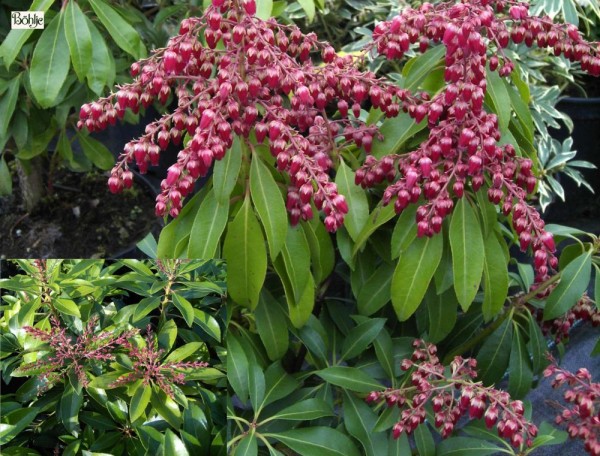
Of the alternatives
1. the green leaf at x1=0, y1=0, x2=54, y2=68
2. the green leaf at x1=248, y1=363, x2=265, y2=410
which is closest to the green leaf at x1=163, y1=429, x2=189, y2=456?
the green leaf at x1=248, y1=363, x2=265, y2=410

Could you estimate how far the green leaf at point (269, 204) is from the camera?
1.21m

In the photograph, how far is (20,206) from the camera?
9.04ft

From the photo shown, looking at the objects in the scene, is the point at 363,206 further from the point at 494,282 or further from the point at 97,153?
the point at 97,153

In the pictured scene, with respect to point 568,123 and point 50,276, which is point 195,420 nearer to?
point 50,276

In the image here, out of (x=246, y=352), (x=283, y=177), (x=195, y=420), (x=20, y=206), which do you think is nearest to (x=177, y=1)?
(x=20, y=206)

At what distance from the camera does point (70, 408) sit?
109cm

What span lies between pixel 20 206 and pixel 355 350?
1.78 metres

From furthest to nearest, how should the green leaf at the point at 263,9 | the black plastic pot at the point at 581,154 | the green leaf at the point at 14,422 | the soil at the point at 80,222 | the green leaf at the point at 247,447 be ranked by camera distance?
the black plastic pot at the point at 581,154, the soil at the point at 80,222, the green leaf at the point at 263,9, the green leaf at the point at 247,447, the green leaf at the point at 14,422

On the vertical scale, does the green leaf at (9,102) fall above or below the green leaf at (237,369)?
above

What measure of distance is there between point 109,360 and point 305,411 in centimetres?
37

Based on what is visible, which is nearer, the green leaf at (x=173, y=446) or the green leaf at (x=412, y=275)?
the green leaf at (x=173, y=446)

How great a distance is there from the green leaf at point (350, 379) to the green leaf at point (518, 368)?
33 cm

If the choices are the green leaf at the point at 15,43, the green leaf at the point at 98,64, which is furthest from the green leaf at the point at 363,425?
the green leaf at the point at 15,43

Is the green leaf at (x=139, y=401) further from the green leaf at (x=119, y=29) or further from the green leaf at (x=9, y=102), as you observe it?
the green leaf at (x=9, y=102)
